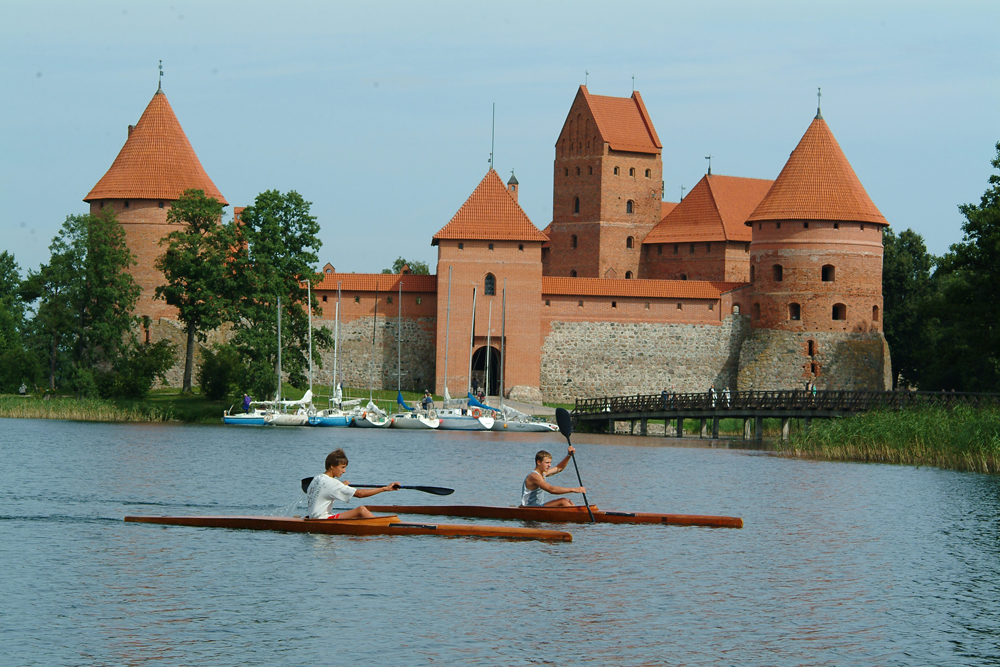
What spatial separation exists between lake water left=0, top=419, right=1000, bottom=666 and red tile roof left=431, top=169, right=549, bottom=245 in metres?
25.8

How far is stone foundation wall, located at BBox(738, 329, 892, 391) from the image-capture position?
1848 inches

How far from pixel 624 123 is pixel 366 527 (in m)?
43.3

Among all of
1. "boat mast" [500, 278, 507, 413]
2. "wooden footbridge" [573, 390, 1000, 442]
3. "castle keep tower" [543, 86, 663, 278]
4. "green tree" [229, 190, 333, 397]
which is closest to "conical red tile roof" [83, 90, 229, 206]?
"green tree" [229, 190, 333, 397]

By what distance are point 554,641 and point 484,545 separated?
14.7ft

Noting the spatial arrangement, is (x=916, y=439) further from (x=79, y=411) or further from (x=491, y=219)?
(x=491, y=219)

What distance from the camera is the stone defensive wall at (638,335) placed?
49.2 meters

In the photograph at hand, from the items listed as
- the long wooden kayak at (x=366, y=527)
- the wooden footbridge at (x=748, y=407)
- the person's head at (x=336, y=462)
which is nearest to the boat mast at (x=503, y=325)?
the wooden footbridge at (x=748, y=407)

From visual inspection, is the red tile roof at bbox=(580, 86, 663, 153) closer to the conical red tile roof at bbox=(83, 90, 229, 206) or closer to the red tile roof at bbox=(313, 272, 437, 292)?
the red tile roof at bbox=(313, 272, 437, 292)

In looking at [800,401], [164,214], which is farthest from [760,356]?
[164,214]

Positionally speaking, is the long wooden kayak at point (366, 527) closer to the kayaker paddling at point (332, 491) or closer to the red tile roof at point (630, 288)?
the kayaker paddling at point (332, 491)

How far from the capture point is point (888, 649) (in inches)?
434

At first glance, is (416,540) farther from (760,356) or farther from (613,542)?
(760,356)

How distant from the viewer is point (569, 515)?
1694cm

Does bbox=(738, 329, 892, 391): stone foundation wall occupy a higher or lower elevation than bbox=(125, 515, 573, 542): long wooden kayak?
higher
